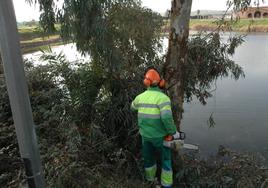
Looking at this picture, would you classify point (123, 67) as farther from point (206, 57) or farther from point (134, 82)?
point (206, 57)

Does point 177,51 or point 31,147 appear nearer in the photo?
point 31,147

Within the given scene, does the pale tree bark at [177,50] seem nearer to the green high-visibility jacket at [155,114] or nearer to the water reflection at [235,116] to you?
the green high-visibility jacket at [155,114]

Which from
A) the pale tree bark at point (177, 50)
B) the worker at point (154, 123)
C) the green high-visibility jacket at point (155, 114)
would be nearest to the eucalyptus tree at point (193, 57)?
the pale tree bark at point (177, 50)

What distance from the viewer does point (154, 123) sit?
11.6ft

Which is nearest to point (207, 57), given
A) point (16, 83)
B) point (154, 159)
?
point (154, 159)

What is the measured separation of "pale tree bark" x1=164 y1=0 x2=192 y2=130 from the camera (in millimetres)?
4320

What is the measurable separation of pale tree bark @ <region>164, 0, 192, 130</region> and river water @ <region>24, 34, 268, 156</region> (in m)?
1.80

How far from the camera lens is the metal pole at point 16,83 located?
1510mm

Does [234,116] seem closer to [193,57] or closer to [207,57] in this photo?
[207,57]

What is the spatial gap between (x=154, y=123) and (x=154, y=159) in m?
0.59

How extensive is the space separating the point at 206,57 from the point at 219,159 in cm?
209

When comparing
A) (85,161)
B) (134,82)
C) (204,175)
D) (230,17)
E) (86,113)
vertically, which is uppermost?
(230,17)

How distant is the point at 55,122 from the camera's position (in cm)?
428

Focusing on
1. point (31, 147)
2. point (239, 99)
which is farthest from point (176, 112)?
point (239, 99)
